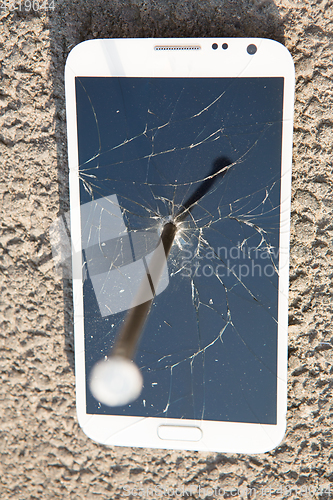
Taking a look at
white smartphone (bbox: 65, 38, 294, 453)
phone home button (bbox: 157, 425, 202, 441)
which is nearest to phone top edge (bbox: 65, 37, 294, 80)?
white smartphone (bbox: 65, 38, 294, 453)

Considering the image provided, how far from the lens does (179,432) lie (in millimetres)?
470

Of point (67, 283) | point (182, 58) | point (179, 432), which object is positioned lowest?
point (179, 432)

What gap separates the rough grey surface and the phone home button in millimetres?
75

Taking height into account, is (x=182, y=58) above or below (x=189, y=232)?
above

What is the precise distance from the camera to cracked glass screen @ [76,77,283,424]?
427 millimetres

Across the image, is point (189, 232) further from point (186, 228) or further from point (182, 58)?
point (182, 58)

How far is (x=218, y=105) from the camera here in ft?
1.39

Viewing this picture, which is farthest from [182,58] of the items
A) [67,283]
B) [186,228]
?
[67,283]

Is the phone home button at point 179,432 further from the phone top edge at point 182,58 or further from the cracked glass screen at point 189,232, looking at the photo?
the phone top edge at point 182,58

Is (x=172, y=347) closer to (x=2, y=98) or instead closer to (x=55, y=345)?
(x=55, y=345)

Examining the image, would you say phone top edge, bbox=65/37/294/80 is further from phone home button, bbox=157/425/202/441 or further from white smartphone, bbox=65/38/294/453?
phone home button, bbox=157/425/202/441

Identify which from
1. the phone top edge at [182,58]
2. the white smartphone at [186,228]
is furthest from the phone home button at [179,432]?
the phone top edge at [182,58]

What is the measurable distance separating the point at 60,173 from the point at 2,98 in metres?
0.15

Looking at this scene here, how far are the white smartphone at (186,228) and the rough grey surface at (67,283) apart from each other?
0.06 m
